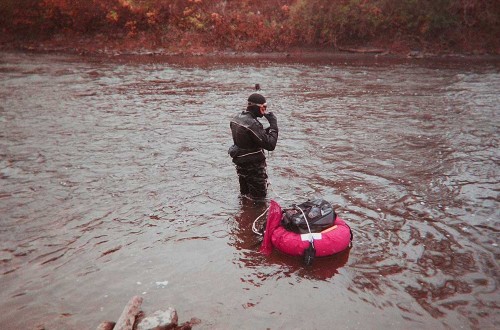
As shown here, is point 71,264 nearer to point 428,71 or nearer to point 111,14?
point 428,71

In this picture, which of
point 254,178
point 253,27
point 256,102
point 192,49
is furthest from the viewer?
point 253,27

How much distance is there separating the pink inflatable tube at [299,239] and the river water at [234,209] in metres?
0.19

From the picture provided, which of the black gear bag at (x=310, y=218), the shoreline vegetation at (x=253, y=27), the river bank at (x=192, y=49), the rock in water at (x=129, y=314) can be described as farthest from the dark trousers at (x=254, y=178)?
the shoreline vegetation at (x=253, y=27)

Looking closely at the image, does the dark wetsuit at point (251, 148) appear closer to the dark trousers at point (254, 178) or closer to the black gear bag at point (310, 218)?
the dark trousers at point (254, 178)

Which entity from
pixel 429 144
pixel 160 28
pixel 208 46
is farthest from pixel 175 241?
pixel 160 28

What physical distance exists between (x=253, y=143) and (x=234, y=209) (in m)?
1.41

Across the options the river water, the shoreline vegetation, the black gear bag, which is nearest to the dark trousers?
the river water

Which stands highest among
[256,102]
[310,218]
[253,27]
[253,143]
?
[253,27]

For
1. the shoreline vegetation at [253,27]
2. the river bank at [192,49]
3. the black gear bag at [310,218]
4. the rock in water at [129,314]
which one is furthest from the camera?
the shoreline vegetation at [253,27]

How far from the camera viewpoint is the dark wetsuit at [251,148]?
686 cm

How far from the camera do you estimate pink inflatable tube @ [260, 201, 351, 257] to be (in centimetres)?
582

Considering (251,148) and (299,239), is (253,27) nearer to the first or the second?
(251,148)

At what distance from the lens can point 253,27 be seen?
93.5 feet

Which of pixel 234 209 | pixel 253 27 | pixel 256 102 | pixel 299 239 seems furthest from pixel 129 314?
pixel 253 27
